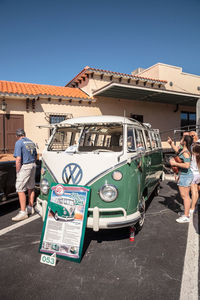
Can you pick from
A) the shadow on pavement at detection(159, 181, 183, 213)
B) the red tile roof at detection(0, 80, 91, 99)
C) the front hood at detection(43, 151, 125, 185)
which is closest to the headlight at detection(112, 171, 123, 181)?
the front hood at detection(43, 151, 125, 185)

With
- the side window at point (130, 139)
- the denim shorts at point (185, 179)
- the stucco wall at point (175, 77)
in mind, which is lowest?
the denim shorts at point (185, 179)

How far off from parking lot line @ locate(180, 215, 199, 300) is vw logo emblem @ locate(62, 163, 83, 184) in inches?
75.3

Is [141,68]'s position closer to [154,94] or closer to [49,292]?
[154,94]

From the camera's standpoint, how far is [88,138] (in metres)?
4.48

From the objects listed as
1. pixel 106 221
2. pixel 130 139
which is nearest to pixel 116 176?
pixel 106 221

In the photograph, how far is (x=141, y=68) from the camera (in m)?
20.8

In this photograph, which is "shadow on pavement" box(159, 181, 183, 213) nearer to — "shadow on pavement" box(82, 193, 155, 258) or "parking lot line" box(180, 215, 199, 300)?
"parking lot line" box(180, 215, 199, 300)

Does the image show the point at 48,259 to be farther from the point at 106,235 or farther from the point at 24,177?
the point at 24,177

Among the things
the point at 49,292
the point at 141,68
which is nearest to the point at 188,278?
the point at 49,292

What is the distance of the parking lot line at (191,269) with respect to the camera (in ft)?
7.61

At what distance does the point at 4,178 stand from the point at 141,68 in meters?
19.5

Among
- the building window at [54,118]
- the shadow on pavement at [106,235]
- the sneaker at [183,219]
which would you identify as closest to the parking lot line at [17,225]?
the shadow on pavement at [106,235]

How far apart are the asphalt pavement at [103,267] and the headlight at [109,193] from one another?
0.89 m

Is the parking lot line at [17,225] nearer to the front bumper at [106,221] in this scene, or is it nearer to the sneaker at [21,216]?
the sneaker at [21,216]
